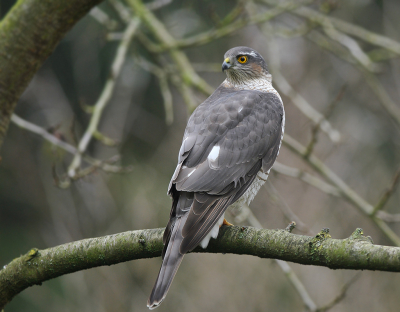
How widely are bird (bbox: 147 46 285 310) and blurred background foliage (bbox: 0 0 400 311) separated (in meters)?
2.27

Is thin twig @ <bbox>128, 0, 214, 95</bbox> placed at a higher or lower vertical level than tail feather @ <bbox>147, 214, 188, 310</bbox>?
higher

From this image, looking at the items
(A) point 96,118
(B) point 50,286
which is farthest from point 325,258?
(B) point 50,286

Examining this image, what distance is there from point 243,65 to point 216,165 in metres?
1.64

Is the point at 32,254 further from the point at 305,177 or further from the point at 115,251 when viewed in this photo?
the point at 305,177

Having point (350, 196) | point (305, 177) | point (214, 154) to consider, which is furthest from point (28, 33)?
point (350, 196)

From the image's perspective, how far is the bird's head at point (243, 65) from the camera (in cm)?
461

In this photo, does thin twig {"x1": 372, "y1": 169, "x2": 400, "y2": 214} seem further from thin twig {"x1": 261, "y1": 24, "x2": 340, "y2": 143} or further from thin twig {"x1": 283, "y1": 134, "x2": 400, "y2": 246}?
thin twig {"x1": 261, "y1": 24, "x2": 340, "y2": 143}

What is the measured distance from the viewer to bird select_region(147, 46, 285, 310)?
2.84 m

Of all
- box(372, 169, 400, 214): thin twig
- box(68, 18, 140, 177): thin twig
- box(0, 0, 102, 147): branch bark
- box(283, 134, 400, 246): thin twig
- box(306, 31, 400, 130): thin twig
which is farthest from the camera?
box(306, 31, 400, 130): thin twig

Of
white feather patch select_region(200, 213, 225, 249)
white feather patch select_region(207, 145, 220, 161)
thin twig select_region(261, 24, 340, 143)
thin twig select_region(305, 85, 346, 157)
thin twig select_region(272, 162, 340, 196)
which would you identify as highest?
thin twig select_region(261, 24, 340, 143)

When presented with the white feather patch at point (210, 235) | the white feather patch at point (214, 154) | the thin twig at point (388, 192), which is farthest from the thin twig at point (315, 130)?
the white feather patch at point (210, 235)

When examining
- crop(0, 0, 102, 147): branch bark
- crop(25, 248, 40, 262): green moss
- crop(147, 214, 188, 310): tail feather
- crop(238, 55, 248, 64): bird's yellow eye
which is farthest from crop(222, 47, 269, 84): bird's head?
crop(25, 248, 40, 262): green moss

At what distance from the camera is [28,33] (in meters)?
3.45

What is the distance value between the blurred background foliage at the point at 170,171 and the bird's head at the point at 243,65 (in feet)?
4.14
